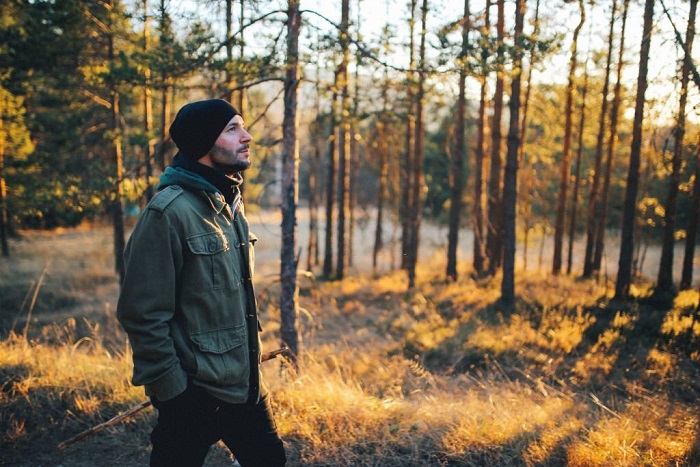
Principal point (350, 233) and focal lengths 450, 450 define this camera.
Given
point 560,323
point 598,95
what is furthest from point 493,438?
point 598,95

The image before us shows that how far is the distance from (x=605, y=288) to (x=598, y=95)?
246 inches

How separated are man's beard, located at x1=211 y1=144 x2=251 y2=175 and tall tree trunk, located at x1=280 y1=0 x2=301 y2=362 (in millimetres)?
3787

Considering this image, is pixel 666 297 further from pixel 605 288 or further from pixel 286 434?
pixel 286 434

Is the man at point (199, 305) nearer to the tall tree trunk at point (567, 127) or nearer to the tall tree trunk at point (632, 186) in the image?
the tall tree trunk at point (632, 186)

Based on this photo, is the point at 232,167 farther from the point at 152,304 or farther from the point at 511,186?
the point at 511,186

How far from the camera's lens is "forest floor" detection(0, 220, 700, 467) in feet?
11.5

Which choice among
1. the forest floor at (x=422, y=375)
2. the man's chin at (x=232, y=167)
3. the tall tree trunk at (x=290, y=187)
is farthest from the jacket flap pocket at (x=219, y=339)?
the tall tree trunk at (x=290, y=187)

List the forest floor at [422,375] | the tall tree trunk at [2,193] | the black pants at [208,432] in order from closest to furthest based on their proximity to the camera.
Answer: the black pants at [208,432]
the forest floor at [422,375]
the tall tree trunk at [2,193]

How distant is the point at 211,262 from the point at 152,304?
1.06 ft

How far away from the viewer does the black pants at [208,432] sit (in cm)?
197

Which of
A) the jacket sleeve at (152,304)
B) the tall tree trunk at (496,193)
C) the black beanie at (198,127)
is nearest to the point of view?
the jacket sleeve at (152,304)

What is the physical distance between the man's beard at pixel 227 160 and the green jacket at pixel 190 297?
140mm

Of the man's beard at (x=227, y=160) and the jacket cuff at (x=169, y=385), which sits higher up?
the man's beard at (x=227, y=160)

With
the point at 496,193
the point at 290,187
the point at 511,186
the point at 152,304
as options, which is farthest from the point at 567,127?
the point at 152,304
